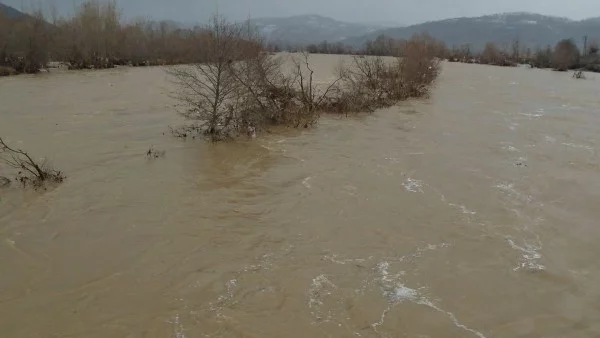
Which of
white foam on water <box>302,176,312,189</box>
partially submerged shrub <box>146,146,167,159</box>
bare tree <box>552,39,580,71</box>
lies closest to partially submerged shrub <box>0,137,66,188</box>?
partially submerged shrub <box>146,146,167,159</box>

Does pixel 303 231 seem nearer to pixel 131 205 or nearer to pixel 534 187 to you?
pixel 131 205

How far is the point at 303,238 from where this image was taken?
8.37m

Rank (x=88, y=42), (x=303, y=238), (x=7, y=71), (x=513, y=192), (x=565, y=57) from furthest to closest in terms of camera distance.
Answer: (x=565, y=57), (x=88, y=42), (x=7, y=71), (x=513, y=192), (x=303, y=238)

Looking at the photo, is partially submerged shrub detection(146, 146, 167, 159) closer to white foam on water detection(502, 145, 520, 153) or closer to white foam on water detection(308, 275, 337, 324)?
white foam on water detection(308, 275, 337, 324)

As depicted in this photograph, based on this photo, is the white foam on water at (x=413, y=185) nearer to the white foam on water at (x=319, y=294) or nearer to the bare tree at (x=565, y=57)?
the white foam on water at (x=319, y=294)

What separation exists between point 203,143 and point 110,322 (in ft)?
31.3

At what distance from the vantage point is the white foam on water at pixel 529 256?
756 cm

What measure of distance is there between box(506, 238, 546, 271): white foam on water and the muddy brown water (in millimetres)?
39

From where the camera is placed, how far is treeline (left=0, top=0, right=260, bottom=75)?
3434cm

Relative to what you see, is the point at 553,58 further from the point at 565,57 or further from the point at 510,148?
the point at 510,148

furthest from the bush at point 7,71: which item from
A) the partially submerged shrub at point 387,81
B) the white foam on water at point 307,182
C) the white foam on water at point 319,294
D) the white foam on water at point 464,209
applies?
the white foam on water at point 319,294

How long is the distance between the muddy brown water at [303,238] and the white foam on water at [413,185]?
0.05 metres

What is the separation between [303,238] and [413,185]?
4.01 m

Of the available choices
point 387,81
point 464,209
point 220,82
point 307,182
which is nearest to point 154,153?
point 220,82
